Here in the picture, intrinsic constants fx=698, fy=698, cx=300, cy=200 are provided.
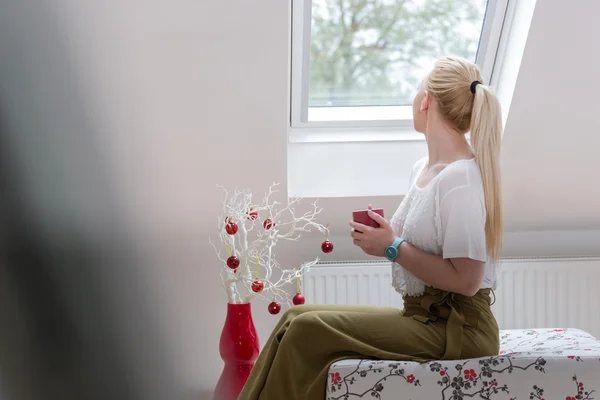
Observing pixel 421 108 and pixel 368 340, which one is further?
pixel 421 108

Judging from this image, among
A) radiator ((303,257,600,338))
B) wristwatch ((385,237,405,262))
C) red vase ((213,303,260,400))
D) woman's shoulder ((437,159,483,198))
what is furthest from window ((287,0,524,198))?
wristwatch ((385,237,405,262))

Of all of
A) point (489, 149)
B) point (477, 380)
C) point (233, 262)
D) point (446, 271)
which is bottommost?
point (477, 380)

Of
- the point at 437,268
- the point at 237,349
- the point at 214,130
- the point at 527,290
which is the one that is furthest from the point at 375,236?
the point at 527,290

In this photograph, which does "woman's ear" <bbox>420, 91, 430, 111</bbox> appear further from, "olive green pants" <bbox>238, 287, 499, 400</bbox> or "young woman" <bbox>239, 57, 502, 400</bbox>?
"olive green pants" <bbox>238, 287, 499, 400</bbox>

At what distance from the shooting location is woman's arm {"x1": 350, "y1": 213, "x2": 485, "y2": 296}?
1638 millimetres

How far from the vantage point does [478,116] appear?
66.4 inches

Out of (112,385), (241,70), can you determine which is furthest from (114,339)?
(241,70)

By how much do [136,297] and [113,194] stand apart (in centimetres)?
42

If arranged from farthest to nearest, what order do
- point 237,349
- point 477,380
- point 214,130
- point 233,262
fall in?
point 214,130
point 237,349
point 233,262
point 477,380

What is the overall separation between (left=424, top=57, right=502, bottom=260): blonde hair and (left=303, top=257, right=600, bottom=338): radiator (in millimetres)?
882

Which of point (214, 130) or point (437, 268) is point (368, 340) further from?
point (214, 130)

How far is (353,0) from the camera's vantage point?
7.76ft

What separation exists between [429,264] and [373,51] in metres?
1.10

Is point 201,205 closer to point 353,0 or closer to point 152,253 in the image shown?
point 152,253
